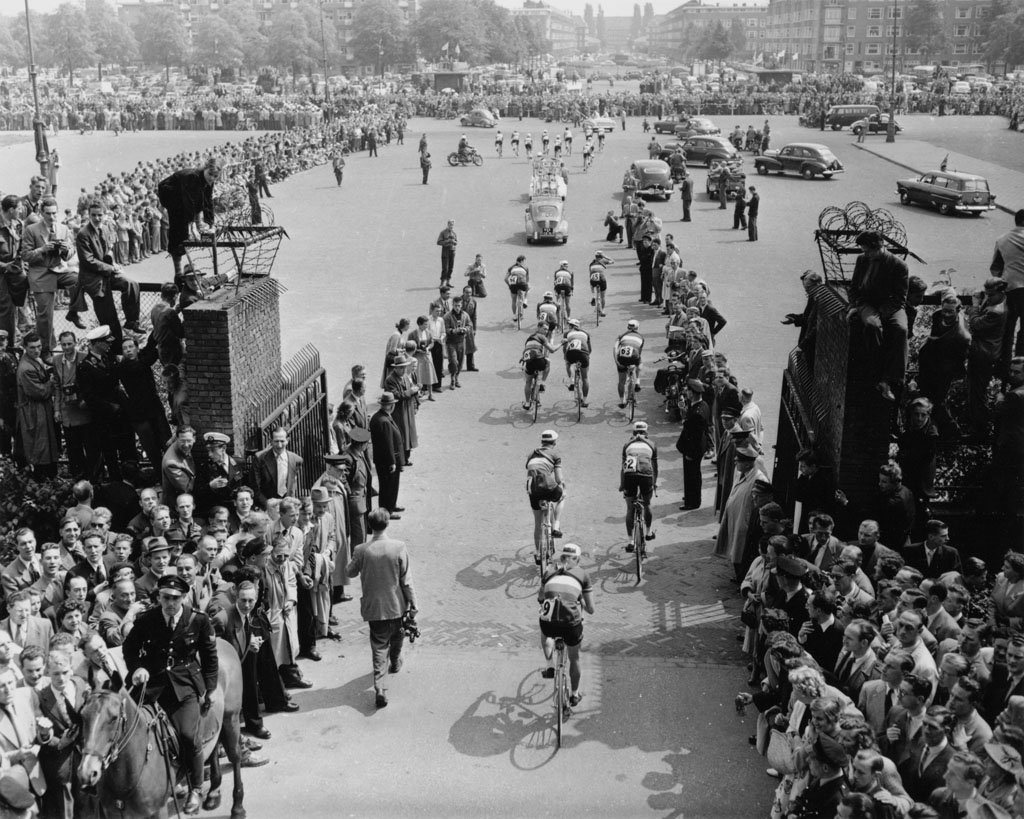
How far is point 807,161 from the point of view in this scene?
4469 centimetres

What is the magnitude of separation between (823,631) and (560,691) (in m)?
2.23

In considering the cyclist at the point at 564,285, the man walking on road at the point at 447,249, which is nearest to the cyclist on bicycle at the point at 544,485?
the cyclist at the point at 564,285

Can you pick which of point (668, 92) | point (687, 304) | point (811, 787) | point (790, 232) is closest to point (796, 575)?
point (811, 787)

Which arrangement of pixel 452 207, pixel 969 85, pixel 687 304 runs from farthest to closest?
pixel 969 85 < pixel 452 207 < pixel 687 304

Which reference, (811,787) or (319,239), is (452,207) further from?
(811,787)

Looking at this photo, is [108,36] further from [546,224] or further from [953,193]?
[953,193]

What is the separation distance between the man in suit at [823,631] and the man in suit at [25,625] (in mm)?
5904

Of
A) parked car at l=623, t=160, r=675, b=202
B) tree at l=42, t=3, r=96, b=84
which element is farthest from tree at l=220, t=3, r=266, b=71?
parked car at l=623, t=160, r=675, b=202

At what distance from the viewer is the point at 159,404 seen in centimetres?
1309

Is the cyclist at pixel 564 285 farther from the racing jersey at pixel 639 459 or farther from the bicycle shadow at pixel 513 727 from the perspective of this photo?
the bicycle shadow at pixel 513 727

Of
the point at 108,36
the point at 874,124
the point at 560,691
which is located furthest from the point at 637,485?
the point at 108,36

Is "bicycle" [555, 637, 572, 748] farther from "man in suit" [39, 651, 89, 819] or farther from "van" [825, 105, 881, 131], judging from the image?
"van" [825, 105, 881, 131]

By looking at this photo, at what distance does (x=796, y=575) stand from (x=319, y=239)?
26210mm

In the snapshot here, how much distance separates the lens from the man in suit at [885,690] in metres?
7.50
